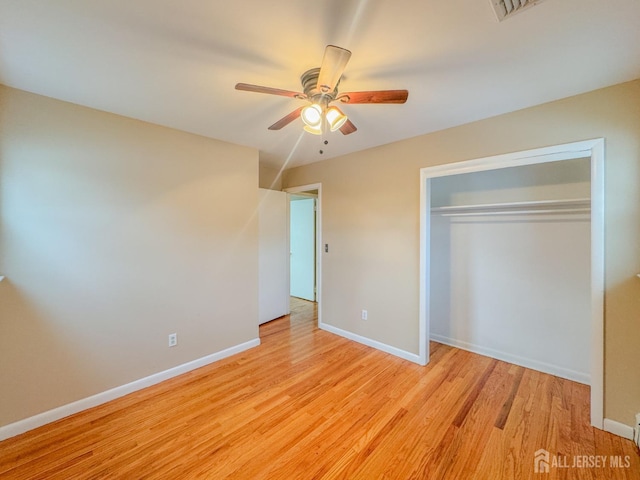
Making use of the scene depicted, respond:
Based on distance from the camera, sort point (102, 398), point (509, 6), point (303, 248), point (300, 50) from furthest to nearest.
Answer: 1. point (303, 248)
2. point (102, 398)
3. point (300, 50)
4. point (509, 6)

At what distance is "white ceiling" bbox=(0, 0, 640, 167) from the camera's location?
118 centimetres

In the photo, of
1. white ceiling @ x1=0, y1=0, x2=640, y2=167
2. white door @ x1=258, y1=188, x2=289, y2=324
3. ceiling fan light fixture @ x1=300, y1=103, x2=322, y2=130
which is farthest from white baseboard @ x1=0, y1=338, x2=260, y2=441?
ceiling fan light fixture @ x1=300, y1=103, x2=322, y2=130

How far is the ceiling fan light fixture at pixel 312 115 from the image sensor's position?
1.53 m

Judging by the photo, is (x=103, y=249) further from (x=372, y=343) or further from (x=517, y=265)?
(x=517, y=265)

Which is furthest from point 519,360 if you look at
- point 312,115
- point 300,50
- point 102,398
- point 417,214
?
point 102,398

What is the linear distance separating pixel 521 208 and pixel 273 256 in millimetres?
3190

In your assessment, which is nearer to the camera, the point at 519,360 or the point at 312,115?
the point at 312,115

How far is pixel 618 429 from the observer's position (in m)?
1.75

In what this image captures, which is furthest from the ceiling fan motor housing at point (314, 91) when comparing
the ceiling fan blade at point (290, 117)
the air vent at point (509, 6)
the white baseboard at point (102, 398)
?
the white baseboard at point (102, 398)

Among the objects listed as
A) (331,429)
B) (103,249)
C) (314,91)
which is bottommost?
(331,429)

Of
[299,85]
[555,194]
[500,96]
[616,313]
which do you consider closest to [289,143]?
[299,85]

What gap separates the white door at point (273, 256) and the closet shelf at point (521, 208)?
7.36 ft

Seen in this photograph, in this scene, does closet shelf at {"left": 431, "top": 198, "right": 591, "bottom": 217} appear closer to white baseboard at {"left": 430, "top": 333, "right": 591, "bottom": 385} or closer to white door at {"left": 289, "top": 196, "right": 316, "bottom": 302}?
white baseboard at {"left": 430, "top": 333, "right": 591, "bottom": 385}

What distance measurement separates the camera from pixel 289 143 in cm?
298
